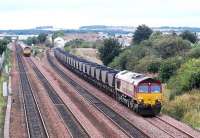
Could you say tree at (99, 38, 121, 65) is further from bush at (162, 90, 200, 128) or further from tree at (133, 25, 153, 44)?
bush at (162, 90, 200, 128)

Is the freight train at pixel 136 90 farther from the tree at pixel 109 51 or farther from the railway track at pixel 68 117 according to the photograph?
the tree at pixel 109 51

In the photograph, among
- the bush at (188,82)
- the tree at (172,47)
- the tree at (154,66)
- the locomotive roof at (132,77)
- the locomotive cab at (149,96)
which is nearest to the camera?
the locomotive cab at (149,96)

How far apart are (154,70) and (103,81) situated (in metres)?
16.7

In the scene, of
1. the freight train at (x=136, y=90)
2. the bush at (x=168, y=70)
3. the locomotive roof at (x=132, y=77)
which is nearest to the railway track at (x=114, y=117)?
the freight train at (x=136, y=90)

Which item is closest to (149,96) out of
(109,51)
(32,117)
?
(32,117)

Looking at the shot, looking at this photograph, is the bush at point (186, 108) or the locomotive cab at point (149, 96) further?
the locomotive cab at point (149, 96)

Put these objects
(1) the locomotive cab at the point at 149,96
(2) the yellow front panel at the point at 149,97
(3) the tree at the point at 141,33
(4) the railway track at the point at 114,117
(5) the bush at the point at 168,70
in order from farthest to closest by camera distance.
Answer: (3) the tree at the point at 141,33 < (5) the bush at the point at 168,70 < (2) the yellow front panel at the point at 149,97 < (1) the locomotive cab at the point at 149,96 < (4) the railway track at the point at 114,117

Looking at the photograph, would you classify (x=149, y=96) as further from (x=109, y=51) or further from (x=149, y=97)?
(x=109, y=51)

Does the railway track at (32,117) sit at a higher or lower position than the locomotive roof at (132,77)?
lower

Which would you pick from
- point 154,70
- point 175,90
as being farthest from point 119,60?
point 175,90

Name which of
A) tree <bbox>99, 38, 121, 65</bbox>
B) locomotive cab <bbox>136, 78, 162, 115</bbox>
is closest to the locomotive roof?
locomotive cab <bbox>136, 78, 162, 115</bbox>

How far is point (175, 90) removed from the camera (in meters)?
42.9

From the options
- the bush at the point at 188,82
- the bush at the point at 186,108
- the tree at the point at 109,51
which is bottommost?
the tree at the point at 109,51

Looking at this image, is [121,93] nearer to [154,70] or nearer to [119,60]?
[154,70]
